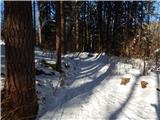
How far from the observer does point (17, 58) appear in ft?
Answer: 19.6

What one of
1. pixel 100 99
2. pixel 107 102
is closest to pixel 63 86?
pixel 100 99

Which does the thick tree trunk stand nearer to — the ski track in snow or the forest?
the forest

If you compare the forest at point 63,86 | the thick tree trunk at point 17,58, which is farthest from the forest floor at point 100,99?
the thick tree trunk at point 17,58

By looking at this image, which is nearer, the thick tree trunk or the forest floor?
the thick tree trunk

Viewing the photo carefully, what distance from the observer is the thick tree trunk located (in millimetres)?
5941

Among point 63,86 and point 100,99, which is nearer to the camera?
point 100,99

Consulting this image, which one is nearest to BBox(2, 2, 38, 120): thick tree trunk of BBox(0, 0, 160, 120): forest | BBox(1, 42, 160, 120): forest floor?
BBox(0, 0, 160, 120): forest

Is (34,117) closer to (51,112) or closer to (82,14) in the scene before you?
(51,112)

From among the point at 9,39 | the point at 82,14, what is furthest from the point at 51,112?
the point at 82,14

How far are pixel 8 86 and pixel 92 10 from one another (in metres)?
33.7

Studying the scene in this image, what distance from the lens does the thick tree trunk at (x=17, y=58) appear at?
5.94 metres

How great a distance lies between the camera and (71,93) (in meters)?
8.69

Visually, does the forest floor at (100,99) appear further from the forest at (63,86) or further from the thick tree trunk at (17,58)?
the thick tree trunk at (17,58)

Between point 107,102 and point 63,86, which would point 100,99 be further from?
point 63,86
